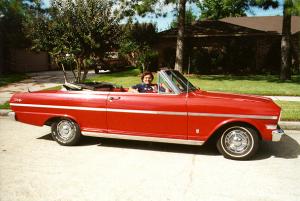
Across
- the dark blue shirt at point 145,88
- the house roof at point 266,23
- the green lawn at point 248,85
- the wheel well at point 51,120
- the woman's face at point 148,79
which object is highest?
the house roof at point 266,23

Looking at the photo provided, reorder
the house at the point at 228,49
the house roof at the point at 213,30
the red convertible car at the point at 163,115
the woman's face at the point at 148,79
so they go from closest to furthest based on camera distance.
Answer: the red convertible car at the point at 163,115 → the woman's face at the point at 148,79 → the house at the point at 228,49 → the house roof at the point at 213,30

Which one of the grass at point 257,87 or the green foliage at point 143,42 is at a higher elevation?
the green foliage at point 143,42

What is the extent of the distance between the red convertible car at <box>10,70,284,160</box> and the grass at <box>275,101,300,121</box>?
113 inches

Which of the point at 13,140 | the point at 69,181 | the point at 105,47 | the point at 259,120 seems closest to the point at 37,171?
the point at 69,181

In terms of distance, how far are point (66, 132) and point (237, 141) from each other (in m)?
3.22

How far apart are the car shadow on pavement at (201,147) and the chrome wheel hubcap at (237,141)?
1.08 feet

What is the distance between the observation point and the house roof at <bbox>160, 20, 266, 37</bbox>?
87.9 ft

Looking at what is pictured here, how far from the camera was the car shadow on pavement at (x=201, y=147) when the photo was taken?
6.08 meters

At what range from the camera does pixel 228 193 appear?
14.3ft

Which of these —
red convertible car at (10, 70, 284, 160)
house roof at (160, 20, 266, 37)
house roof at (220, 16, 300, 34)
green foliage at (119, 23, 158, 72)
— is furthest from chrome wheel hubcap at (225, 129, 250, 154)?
house roof at (220, 16, 300, 34)

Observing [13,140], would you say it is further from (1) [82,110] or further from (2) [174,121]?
(2) [174,121]

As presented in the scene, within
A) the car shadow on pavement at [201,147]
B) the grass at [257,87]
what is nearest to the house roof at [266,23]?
the grass at [257,87]

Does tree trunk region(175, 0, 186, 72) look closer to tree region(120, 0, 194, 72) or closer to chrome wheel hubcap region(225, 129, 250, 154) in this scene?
tree region(120, 0, 194, 72)

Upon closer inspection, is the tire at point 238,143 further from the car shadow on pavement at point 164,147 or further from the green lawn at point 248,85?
the green lawn at point 248,85
